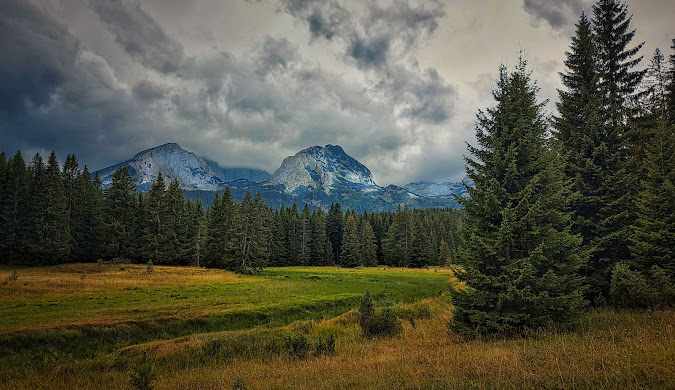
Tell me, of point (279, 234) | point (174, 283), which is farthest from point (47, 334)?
point (279, 234)

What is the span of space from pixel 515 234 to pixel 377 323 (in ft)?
25.9

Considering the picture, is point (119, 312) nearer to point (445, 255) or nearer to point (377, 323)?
point (377, 323)

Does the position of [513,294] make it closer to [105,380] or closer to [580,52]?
[105,380]

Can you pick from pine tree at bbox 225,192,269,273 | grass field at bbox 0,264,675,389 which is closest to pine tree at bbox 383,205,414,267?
pine tree at bbox 225,192,269,273

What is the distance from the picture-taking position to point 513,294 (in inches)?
427

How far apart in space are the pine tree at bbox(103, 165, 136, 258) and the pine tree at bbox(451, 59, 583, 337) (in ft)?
220

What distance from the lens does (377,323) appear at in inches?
606

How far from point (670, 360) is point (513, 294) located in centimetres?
524

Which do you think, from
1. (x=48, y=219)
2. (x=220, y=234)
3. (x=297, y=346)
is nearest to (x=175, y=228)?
(x=220, y=234)

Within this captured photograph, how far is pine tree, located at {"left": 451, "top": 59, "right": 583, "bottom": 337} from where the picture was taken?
11070 mm

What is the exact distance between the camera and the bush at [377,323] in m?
15.2

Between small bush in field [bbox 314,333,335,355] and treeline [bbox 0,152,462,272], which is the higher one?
treeline [bbox 0,152,462,272]

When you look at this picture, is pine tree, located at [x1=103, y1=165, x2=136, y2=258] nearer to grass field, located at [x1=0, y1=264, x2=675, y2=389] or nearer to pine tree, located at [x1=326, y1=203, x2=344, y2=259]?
grass field, located at [x1=0, y1=264, x2=675, y2=389]

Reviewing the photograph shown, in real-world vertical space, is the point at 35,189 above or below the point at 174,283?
above
